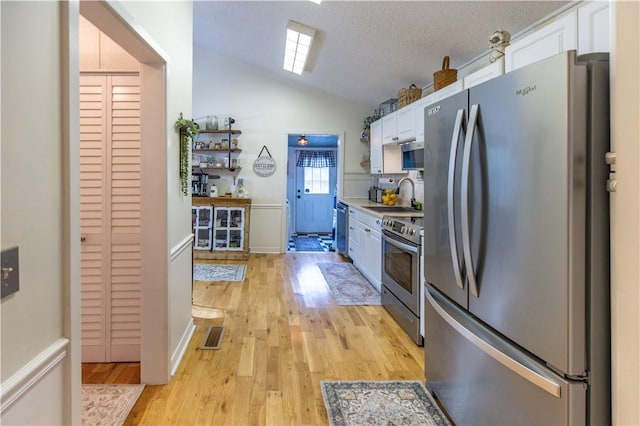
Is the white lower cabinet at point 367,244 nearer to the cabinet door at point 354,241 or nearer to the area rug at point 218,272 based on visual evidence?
the cabinet door at point 354,241

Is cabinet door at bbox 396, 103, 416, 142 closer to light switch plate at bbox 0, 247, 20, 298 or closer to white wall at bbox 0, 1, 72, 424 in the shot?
white wall at bbox 0, 1, 72, 424

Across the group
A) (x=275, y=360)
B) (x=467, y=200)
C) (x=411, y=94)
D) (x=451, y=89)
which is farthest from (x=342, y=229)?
(x=467, y=200)

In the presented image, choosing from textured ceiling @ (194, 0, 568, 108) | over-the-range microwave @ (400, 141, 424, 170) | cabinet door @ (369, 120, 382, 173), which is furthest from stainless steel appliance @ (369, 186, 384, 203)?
over-the-range microwave @ (400, 141, 424, 170)

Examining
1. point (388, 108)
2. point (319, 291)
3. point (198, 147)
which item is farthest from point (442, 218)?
point (198, 147)

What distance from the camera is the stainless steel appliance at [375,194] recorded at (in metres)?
6.02

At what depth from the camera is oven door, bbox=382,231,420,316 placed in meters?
2.91

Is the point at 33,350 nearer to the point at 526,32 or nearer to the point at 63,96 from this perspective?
the point at 63,96

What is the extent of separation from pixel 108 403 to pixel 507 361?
206cm

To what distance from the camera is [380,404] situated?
2.13m

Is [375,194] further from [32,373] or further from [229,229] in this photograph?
[32,373]

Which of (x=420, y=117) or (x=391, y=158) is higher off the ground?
(x=420, y=117)

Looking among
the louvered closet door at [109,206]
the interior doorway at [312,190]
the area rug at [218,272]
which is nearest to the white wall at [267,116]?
the area rug at [218,272]

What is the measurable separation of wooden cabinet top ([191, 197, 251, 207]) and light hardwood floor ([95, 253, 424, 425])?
207 centimetres

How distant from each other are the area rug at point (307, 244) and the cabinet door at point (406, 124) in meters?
3.37
